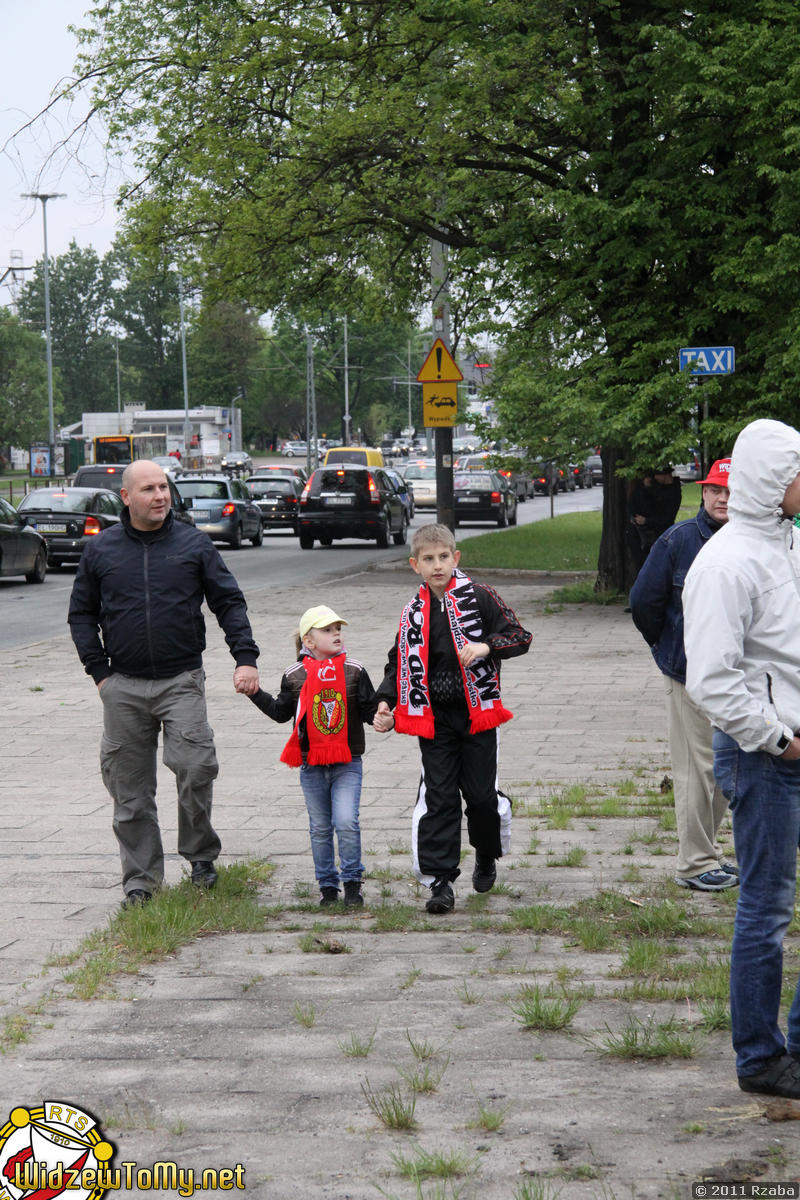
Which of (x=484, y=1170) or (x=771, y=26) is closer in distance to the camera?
(x=484, y=1170)

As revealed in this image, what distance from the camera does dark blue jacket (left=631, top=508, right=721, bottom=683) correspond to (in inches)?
258

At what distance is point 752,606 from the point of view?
13.3ft

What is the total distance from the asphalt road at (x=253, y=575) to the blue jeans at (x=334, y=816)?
11.3 m

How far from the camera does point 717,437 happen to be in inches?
636

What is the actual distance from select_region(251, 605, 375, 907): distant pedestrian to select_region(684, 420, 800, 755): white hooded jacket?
2386 mm

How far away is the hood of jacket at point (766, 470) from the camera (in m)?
4.02

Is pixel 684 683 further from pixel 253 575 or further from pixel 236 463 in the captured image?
pixel 236 463

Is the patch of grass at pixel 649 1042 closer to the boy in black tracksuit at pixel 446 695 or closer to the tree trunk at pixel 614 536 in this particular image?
the boy in black tracksuit at pixel 446 695

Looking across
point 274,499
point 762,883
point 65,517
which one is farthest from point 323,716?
point 274,499

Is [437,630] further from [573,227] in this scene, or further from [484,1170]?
[573,227]

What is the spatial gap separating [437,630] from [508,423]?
40.0 feet

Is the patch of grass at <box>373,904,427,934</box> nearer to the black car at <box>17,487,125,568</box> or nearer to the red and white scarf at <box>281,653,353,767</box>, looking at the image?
the red and white scarf at <box>281,653,353,767</box>

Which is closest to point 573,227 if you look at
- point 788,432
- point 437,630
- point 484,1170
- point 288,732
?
point 288,732

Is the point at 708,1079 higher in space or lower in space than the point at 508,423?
lower
